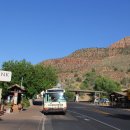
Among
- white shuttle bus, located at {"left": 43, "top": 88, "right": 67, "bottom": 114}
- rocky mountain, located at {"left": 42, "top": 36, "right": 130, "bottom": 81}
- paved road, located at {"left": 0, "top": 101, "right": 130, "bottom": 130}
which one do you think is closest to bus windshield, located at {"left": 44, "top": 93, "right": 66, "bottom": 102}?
white shuttle bus, located at {"left": 43, "top": 88, "right": 67, "bottom": 114}

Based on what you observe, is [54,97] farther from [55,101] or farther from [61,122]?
Answer: [61,122]

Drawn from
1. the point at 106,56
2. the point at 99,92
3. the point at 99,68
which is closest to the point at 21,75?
the point at 99,92

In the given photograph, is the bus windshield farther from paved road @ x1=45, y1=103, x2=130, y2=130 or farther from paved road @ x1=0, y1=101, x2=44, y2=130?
paved road @ x1=0, y1=101, x2=44, y2=130

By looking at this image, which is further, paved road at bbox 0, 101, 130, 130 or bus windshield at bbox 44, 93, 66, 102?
bus windshield at bbox 44, 93, 66, 102

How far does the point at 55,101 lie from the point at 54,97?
45 centimetres

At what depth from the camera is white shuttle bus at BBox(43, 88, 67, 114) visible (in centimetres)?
4638

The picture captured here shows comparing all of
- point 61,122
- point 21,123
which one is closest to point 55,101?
point 61,122

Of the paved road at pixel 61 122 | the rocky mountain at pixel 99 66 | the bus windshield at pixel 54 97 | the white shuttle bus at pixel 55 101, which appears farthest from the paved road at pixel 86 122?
the rocky mountain at pixel 99 66

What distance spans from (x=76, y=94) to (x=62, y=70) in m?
41.6

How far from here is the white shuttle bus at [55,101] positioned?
46375 millimetres

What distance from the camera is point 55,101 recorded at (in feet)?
153

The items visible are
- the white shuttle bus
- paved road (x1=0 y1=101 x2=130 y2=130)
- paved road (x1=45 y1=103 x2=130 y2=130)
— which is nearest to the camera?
paved road (x1=0 y1=101 x2=130 y2=130)

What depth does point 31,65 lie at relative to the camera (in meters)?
85.4

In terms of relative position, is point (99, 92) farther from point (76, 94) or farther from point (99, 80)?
point (76, 94)
